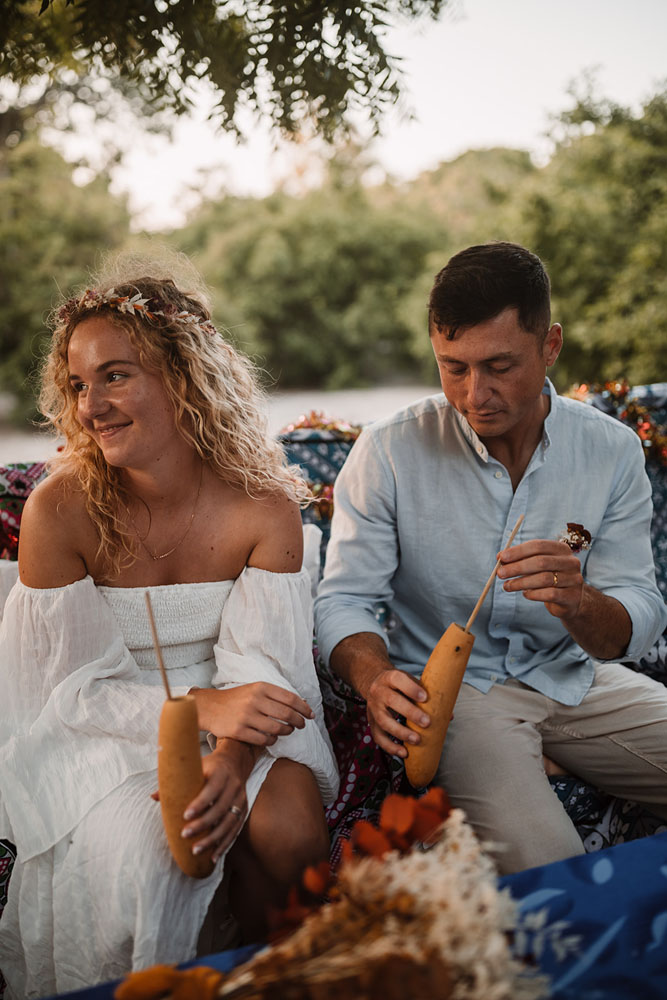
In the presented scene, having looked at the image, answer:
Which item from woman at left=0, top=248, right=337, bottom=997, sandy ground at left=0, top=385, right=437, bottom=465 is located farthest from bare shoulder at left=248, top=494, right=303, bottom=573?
sandy ground at left=0, top=385, right=437, bottom=465

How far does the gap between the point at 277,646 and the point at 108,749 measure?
0.42 m

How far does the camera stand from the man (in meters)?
1.85

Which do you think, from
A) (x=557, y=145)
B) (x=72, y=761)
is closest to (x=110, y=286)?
(x=72, y=761)

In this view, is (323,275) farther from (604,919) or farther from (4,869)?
(604,919)

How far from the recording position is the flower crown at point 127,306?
1.79 meters

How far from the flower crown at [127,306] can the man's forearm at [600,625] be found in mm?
1138

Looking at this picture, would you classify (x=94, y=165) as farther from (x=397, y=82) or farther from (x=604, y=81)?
(x=397, y=82)

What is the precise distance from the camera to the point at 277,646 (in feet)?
5.95

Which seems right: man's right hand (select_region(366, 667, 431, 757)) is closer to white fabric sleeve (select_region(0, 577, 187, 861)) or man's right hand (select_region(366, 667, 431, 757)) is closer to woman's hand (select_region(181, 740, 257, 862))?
woman's hand (select_region(181, 740, 257, 862))

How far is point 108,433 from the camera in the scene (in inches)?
69.6

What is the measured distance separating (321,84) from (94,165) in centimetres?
647

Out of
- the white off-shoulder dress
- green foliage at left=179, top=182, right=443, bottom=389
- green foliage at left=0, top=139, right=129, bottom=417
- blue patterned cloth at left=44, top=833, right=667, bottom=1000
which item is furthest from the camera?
green foliage at left=179, top=182, right=443, bottom=389

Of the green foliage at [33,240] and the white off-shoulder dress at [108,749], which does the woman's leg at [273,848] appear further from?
the green foliage at [33,240]

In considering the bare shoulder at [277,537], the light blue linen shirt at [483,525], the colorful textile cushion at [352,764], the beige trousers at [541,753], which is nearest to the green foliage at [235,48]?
the light blue linen shirt at [483,525]
